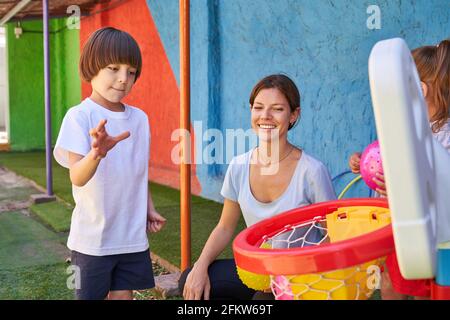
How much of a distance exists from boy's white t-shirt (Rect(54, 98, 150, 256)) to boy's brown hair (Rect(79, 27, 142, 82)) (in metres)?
0.13

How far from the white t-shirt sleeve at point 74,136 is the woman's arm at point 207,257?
501 millimetres

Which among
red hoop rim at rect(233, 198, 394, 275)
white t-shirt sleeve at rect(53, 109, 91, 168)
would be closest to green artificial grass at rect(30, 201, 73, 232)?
white t-shirt sleeve at rect(53, 109, 91, 168)

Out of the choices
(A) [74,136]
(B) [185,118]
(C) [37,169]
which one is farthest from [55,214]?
(C) [37,169]

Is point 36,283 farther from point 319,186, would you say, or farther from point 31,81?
point 31,81

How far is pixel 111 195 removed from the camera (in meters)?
2.04

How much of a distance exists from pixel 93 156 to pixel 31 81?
1168 cm

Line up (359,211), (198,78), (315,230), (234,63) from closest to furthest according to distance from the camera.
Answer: (359,211)
(315,230)
(234,63)
(198,78)

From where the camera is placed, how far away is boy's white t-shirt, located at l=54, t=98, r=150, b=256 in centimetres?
201

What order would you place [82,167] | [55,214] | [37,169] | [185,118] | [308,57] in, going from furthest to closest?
[37,169] → [55,214] → [308,57] → [185,118] → [82,167]

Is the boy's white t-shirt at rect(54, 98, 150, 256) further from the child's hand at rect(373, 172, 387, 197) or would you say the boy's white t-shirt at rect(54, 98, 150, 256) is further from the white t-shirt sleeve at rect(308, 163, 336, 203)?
the child's hand at rect(373, 172, 387, 197)
